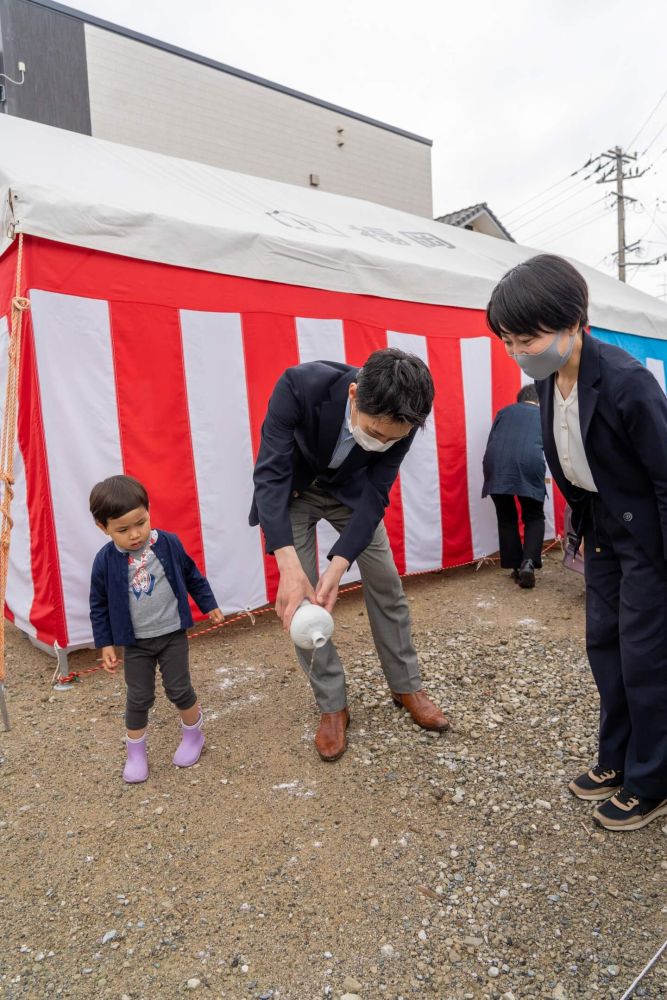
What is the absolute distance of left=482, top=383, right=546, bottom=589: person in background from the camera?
4184 millimetres

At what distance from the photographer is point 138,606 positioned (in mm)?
2139

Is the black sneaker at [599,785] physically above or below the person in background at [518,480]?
below

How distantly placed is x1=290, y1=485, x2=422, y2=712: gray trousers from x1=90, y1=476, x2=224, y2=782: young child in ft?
1.33

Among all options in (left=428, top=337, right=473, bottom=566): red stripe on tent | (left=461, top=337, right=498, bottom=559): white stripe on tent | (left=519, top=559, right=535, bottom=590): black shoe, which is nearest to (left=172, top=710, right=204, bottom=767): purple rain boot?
(left=428, top=337, right=473, bottom=566): red stripe on tent

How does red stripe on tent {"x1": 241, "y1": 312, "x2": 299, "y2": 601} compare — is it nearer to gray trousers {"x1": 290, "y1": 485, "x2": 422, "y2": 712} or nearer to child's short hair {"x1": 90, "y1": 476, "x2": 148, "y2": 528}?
gray trousers {"x1": 290, "y1": 485, "x2": 422, "y2": 712}

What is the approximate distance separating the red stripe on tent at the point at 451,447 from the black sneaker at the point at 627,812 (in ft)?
8.45

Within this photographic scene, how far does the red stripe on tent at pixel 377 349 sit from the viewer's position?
387cm

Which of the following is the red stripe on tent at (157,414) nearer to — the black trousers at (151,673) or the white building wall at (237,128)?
the black trousers at (151,673)

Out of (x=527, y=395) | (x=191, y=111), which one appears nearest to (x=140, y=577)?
(x=527, y=395)

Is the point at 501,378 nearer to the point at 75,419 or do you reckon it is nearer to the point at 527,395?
the point at 527,395

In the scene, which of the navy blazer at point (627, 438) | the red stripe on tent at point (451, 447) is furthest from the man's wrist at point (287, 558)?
the red stripe on tent at point (451, 447)

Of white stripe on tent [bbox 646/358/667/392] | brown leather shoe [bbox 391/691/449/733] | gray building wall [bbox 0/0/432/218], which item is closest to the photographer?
brown leather shoe [bbox 391/691/449/733]

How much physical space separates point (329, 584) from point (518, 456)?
265 centimetres

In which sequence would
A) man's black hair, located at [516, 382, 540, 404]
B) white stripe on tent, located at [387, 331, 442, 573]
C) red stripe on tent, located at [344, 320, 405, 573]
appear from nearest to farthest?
red stripe on tent, located at [344, 320, 405, 573], white stripe on tent, located at [387, 331, 442, 573], man's black hair, located at [516, 382, 540, 404]
